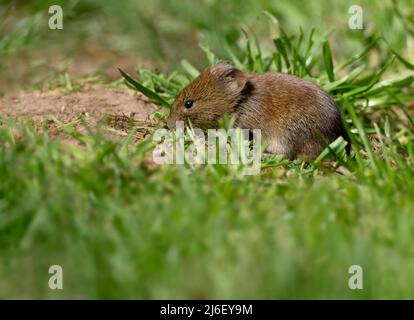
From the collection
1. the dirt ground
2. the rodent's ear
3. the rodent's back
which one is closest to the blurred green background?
the dirt ground

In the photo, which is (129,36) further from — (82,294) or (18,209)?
(82,294)

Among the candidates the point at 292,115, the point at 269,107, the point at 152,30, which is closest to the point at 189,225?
the point at 292,115

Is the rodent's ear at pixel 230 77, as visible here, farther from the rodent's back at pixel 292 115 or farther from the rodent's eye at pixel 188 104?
the rodent's eye at pixel 188 104

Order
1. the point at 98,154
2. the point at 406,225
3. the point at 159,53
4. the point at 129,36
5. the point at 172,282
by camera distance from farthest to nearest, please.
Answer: the point at 129,36, the point at 159,53, the point at 98,154, the point at 406,225, the point at 172,282

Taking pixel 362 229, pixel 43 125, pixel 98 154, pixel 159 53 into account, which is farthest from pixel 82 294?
pixel 159 53

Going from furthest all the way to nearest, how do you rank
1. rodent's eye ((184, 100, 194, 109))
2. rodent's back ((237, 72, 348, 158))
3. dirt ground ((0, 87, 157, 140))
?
1. rodent's eye ((184, 100, 194, 109))
2. rodent's back ((237, 72, 348, 158))
3. dirt ground ((0, 87, 157, 140))

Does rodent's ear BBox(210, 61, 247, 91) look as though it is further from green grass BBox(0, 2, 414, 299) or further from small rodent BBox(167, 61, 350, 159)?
green grass BBox(0, 2, 414, 299)
